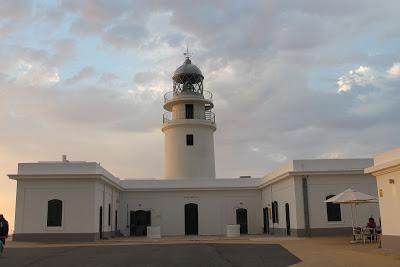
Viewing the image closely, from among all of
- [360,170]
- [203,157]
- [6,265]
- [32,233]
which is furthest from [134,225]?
[6,265]

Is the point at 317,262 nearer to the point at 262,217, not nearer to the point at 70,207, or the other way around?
the point at 70,207

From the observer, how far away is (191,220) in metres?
32.1

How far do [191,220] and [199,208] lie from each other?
0.96 metres

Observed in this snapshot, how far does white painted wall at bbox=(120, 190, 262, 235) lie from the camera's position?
31.9 meters

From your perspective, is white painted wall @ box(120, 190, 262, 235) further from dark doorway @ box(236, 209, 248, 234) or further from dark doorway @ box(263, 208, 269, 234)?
dark doorway @ box(263, 208, 269, 234)

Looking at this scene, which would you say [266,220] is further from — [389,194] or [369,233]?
[389,194]

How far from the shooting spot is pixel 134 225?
3203cm

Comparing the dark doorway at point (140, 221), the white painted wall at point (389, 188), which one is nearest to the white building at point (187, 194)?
the dark doorway at point (140, 221)

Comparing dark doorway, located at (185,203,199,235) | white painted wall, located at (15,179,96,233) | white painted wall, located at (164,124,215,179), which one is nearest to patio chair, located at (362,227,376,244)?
white painted wall, located at (15,179,96,233)

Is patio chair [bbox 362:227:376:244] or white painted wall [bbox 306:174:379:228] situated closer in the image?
patio chair [bbox 362:227:376:244]

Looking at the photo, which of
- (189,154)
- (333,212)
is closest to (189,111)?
(189,154)

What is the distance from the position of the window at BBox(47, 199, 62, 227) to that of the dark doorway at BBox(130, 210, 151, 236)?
826cm

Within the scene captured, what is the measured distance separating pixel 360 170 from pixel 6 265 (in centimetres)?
1808

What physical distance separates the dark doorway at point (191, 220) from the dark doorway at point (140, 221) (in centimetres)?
254
